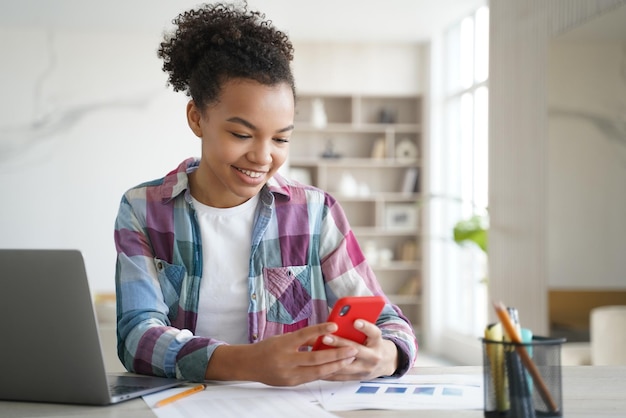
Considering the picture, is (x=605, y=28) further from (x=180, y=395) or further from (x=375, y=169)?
(x=375, y=169)

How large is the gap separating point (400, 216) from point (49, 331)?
6916 mm

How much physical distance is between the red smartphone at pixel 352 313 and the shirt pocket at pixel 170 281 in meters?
0.43

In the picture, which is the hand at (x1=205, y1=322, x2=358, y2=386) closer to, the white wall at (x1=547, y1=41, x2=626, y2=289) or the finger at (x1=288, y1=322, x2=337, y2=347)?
the finger at (x1=288, y1=322, x2=337, y2=347)

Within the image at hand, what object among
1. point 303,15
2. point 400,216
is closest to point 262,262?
point 303,15

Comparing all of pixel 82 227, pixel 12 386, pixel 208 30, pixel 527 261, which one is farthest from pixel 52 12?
pixel 12 386

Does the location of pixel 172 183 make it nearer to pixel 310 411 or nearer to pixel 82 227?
pixel 310 411

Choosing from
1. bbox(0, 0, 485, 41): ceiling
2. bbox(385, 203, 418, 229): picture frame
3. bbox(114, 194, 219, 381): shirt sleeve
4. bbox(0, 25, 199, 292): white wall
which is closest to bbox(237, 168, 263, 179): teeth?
bbox(114, 194, 219, 381): shirt sleeve

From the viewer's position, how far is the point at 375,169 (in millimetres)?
8086

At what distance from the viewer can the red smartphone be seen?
4.10 feet

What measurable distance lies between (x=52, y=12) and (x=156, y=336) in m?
6.07

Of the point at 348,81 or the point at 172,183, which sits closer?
the point at 172,183

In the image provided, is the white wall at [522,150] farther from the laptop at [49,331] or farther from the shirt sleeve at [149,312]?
the laptop at [49,331]

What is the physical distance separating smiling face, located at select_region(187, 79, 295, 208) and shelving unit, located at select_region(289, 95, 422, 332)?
20.1 feet

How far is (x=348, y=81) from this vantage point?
7809 millimetres
